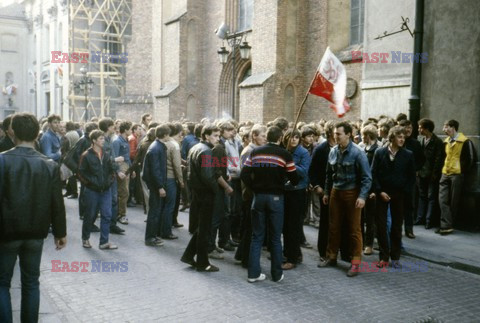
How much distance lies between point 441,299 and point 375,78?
762cm

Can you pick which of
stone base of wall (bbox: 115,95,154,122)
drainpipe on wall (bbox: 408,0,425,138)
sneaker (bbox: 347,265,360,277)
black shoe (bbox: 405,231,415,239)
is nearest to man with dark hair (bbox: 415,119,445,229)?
drainpipe on wall (bbox: 408,0,425,138)

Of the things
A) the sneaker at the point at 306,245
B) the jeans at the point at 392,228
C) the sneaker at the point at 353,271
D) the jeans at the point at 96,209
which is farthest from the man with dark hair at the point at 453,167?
the jeans at the point at 96,209

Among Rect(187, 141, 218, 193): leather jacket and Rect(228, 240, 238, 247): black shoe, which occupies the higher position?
Rect(187, 141, 218, 193): leather jacket

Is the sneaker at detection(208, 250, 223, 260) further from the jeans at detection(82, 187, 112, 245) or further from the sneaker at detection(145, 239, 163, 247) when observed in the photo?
the jeans at detection(82, 187, 112, 245)

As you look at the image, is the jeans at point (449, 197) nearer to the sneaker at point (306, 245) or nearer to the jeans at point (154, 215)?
the sneaker at point (306, 245)

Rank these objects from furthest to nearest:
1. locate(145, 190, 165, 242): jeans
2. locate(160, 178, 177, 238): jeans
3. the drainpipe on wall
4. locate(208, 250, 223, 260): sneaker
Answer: the drainpipe on wall → locate(160, 178, 177, 238): jeans → locate(145, 190, 165, 242): jeans → locate(208, 250, 223, 260): sneaker

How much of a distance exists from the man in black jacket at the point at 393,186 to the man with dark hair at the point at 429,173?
247cm

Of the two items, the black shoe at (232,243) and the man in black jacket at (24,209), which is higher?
the man in black jacket at (24,209)

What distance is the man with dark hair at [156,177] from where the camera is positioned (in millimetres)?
7828

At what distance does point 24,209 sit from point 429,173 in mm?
7535

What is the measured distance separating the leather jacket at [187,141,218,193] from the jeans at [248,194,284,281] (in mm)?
760

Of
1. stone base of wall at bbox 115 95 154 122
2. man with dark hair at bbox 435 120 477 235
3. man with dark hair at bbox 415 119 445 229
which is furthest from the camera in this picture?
stone base of wall at bbox 115 95 154 122

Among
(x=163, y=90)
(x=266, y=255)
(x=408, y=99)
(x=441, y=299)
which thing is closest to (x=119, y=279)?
(x=266, y=255)

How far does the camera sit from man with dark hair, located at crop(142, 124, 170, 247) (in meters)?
7.83
